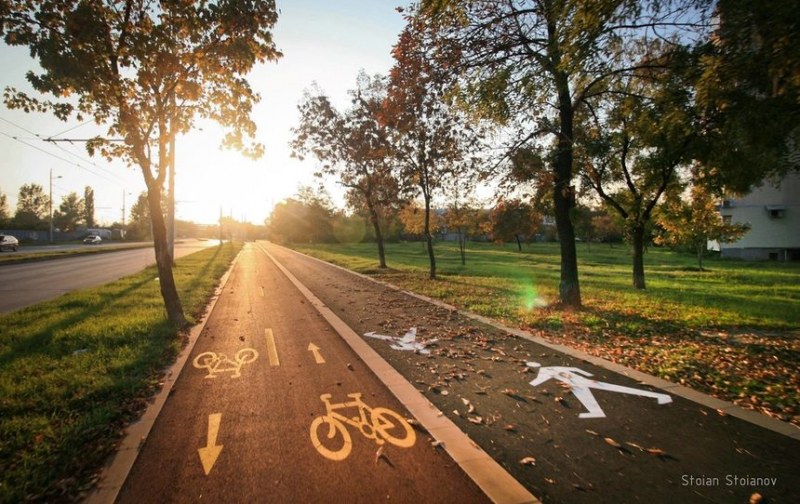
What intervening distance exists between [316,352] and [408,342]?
184cm

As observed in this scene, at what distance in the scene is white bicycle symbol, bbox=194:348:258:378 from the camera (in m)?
6.28

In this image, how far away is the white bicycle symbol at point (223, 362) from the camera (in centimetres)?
628

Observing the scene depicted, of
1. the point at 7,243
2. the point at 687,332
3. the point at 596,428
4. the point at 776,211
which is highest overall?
the point at 776,211

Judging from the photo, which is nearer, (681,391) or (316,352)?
(681,391)

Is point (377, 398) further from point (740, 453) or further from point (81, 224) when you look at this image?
point (81, 224)

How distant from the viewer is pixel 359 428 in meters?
4.33

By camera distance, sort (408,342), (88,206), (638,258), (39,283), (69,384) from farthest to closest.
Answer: (88,206) → (638,258) → (39,283) → (408,342) → (69,384)

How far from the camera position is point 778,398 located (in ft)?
16.4

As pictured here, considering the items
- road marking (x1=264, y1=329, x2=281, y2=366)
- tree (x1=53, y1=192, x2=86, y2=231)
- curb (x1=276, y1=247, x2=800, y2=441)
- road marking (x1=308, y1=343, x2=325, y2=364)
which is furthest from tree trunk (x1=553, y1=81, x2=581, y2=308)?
tree (x1=53, y1=192, x2=86, y2=231)

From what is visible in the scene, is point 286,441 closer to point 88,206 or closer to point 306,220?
point 306,220

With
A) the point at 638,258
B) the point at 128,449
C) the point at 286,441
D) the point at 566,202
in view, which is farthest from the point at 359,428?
the point at 638,258

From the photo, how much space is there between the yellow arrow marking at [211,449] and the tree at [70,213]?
11703 centimetres

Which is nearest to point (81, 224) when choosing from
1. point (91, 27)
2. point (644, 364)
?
point (91, 27)

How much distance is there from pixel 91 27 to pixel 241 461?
322 inches
